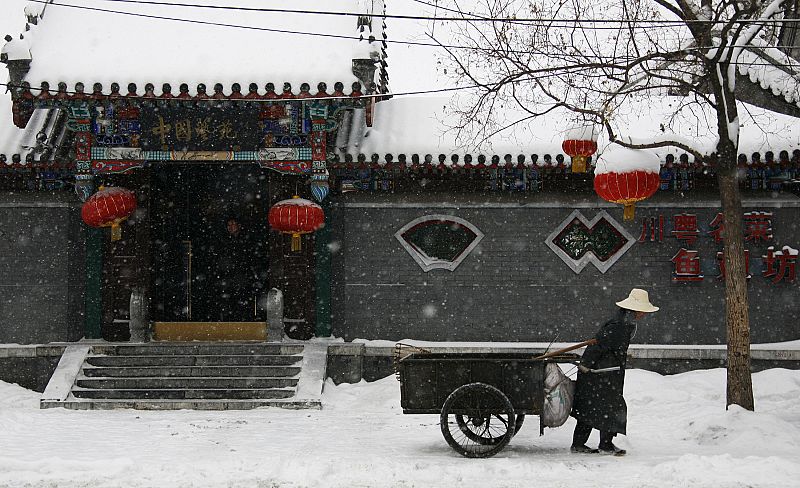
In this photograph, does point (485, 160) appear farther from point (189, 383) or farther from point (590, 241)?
point (189, 383)

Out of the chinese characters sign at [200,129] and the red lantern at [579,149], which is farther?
the chinese characters sign at [200,129]

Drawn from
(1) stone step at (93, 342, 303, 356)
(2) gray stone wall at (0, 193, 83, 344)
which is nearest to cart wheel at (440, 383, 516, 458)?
(1) stone step at (93, 342, 303, 356)

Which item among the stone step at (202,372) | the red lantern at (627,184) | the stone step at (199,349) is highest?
the red lantern at (627,184)

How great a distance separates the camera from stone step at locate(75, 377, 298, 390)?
11.4m

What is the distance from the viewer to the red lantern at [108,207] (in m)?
11.9

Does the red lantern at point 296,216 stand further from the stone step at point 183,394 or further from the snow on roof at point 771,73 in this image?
the snow on roof at point 771,73

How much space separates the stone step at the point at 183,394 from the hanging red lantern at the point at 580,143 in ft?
15.2

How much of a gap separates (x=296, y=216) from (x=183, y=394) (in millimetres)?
2764

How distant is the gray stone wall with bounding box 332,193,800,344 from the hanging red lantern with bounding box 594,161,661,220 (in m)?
2.93

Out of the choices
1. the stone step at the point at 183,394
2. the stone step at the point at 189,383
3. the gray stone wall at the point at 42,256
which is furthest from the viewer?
the gray stone wall at the point at 42,256

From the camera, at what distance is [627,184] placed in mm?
9648

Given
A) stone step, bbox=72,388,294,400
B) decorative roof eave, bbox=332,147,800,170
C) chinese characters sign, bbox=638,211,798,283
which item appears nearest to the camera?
stone step, bbox=72,388,294,400

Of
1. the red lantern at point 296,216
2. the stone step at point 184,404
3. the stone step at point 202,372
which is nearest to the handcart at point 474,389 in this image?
the stone step at point 184,404

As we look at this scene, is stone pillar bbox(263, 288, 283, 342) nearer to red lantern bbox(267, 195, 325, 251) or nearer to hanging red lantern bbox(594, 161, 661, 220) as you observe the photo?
red lantern bbox(267, 195, 325, 251)
